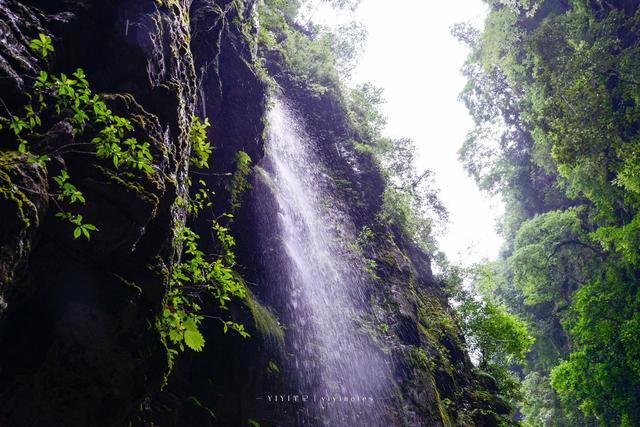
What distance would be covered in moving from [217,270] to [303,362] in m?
3.15

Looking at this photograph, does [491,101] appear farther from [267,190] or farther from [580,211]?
[267,190]

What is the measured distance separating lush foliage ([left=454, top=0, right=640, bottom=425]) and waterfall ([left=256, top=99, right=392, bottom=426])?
8.08 m

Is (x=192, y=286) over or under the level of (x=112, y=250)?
over

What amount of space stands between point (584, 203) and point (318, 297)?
58.0 ft

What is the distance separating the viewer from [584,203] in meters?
21.0

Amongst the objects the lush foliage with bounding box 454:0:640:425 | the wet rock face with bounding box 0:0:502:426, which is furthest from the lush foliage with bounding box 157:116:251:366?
the lush foliage with bounding box 454:0:640:425

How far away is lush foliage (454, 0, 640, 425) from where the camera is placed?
13.4m

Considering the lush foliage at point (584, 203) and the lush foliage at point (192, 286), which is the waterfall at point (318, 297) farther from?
the lush foliage at point (584, 203)

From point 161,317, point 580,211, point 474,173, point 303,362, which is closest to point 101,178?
point 161,317

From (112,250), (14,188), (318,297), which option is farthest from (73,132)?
(318,297)

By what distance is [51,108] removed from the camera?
357 cm

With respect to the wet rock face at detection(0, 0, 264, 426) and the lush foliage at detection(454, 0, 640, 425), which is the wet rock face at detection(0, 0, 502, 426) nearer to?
the wet rock face at detection(0, 0, 264, 426)

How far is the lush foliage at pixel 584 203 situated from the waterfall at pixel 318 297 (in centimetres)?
808

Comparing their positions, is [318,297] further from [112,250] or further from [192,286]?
[112,250]
